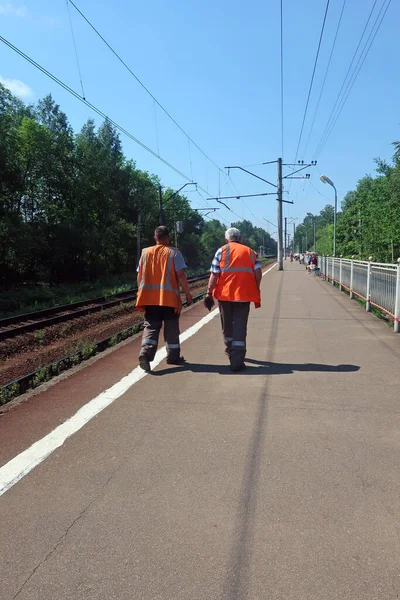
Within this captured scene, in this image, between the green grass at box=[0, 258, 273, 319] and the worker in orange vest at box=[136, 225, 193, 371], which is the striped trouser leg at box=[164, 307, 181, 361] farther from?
the green grass at box=[0, 258, 273, 319]

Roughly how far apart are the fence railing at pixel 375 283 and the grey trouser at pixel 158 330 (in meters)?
4.68

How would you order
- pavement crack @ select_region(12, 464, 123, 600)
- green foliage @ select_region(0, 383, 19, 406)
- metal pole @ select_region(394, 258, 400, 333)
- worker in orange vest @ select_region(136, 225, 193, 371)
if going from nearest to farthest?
1. pavement crack @ select_region(12, 464, 123, 600)
2. green foliage @ select_region(0, 383, 19, 406)
3. worker in orange vest @ select_region(136, 225, 193, 371)
4. metal pole @ select_region(394, 258, 400, 333)

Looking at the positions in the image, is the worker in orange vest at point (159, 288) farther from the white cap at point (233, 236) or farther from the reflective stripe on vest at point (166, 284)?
the white cap at point (233, 236)

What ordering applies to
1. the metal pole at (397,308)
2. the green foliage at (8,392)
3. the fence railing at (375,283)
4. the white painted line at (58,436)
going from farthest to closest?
the fence railing at (375,283), the metal pole at (397,308), the green foliage at (8,392), the white painted line at (58,436)

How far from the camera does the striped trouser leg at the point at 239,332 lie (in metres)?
5.93

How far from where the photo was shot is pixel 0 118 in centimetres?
2672

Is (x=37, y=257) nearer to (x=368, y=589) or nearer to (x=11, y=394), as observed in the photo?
(x=11, y=394)

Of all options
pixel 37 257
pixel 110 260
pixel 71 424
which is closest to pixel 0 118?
pixel 37 257

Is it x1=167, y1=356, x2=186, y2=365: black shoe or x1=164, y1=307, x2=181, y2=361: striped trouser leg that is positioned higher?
x1=164, y1=307, x2=181, y2=361: striped trouser leg

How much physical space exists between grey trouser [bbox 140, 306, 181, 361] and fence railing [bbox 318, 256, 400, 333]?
15.3 feet

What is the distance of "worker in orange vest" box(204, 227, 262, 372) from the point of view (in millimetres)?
5984

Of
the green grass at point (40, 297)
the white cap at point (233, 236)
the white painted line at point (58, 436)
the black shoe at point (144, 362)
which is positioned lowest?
the green grass at point (40, 297)

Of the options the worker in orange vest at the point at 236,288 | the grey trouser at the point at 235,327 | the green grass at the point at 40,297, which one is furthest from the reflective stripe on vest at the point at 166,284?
the green grass at the point at 40,297

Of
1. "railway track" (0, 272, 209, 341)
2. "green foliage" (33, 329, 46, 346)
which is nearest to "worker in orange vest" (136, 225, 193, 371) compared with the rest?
"green foliage" (33, 329, 46, 346)
